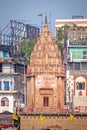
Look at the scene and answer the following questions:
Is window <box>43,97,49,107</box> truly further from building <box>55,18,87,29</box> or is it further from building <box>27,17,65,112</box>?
building <box>55,18,87,29</box>

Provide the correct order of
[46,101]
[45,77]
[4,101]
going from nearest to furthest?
[46,101] < [45,77] < [4,101]

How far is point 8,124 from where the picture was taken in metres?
113

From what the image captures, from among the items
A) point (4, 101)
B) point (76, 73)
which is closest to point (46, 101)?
point (76, 73)

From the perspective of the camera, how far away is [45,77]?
378 ft

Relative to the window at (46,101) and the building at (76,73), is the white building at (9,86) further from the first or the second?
the window at (46,101)

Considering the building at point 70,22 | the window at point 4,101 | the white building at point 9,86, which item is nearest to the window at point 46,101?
the white building at point 9,86

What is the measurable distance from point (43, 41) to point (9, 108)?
1890cm

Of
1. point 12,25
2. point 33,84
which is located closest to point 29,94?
point 33,84

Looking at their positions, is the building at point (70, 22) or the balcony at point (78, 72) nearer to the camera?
the balcony at point (78, 72)

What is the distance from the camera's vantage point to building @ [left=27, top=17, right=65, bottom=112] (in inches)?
4503

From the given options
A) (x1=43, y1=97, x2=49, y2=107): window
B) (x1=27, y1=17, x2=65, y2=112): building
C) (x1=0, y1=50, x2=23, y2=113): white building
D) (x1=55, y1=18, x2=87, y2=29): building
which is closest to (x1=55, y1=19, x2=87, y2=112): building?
(x1=0, y1=50, x2=23, y2=113): white building

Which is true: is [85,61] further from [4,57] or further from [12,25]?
[12,25]

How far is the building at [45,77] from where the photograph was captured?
375 feet

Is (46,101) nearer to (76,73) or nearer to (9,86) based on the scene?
(76,73)
